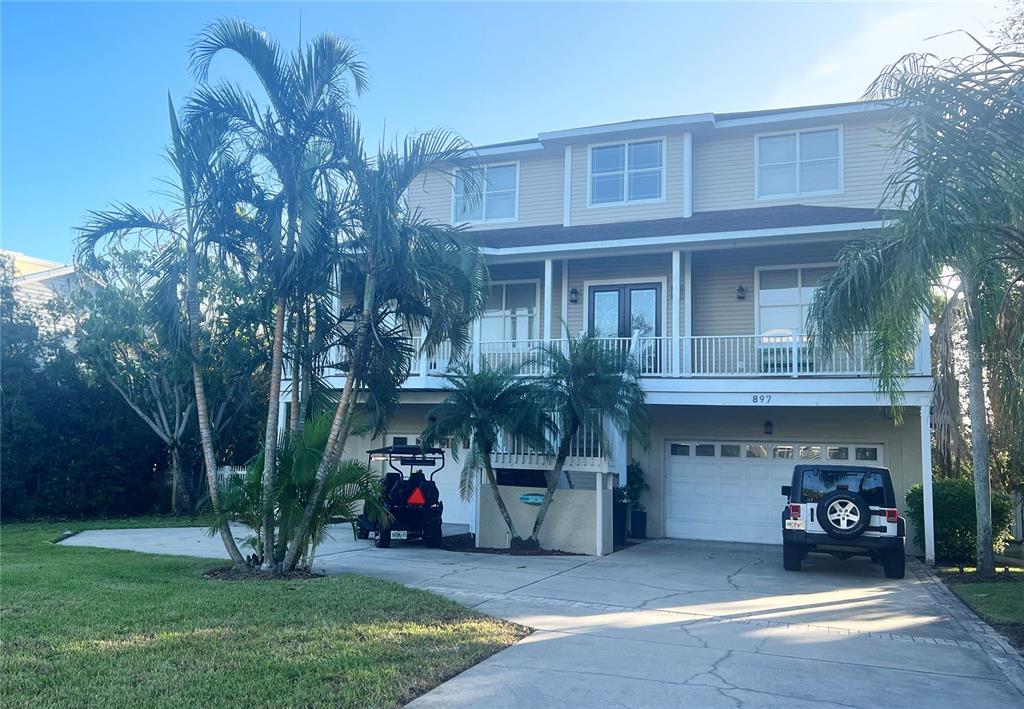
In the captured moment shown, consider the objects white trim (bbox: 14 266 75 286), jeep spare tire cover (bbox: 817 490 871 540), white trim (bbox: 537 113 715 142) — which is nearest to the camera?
jeep spare tire cover (bbox: 817 490 871 540)

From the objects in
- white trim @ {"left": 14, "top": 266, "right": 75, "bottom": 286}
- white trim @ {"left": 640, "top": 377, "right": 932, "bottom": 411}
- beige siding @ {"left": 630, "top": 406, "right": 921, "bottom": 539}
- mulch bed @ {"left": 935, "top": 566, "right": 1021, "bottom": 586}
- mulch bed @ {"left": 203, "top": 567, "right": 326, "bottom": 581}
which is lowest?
mulch bed @ {"left": 935, "top": 566, "right": 1021, "bottom": 586}

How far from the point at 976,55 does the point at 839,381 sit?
770 cm

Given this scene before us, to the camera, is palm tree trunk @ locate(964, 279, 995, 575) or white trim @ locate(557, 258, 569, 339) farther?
white trim @ locate(557, 258, 569, 339)

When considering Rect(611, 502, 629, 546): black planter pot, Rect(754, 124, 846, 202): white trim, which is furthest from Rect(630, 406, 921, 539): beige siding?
Rect(754, 124, 846, 202): white trim

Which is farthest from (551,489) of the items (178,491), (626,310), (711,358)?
(178,491)

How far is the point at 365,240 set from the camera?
35.0 ft

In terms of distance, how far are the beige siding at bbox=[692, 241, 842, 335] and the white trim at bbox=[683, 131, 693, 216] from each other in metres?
1.30

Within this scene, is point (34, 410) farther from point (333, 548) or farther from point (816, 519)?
point (816, 519)

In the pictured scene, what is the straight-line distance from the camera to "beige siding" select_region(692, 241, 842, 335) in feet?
55.8

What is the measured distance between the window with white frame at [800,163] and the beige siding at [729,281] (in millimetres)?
1703

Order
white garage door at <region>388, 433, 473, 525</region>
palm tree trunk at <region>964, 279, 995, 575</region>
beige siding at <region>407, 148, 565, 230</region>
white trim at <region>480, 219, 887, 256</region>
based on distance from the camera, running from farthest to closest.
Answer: beige siding at <region>407, 148, 565, 230</region> < white garage door at <region>388, 433, 473, 525</region> < white trim at <region>480, 219, 887, 256</region> < palm tree trunk at <region>964, 279, 995, 575</region>

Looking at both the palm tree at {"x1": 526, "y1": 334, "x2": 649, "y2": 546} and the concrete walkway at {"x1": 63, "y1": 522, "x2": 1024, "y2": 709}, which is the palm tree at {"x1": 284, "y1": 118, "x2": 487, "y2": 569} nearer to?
the palm tree at {"x1": 526, "y1": 334, "x2": 649, "y2": 546}

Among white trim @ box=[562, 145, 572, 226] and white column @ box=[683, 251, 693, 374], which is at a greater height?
white trim @ box=[562, 145, 572, 226]

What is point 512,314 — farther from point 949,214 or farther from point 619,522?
point 949,214
